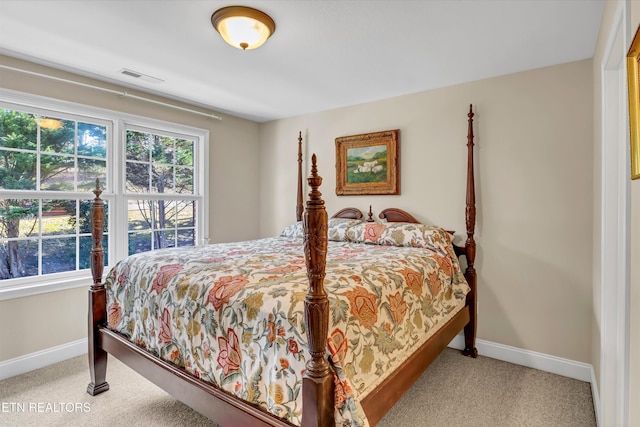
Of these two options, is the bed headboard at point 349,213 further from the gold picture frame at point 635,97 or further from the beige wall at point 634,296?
the gold picture frame at point 635,97

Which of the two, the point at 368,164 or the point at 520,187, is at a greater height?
the point at 368,164

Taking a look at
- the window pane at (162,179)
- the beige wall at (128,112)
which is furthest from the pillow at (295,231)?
the window pane at (162,179)

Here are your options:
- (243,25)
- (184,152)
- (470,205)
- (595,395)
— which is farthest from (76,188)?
(595,395)

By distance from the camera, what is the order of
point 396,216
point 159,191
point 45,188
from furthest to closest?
point 159,191
point 396,216
point 45,188

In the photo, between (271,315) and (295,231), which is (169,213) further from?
(271,315)

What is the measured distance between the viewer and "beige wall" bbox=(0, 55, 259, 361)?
8.41ft

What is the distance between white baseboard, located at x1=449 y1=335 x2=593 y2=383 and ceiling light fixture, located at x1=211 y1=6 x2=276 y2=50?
285 centimetres

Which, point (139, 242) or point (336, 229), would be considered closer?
point (336, 229)

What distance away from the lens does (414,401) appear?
7.28 feet

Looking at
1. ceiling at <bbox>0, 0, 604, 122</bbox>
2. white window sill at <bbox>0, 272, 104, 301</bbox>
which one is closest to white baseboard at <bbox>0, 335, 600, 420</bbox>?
white window sill at <bbox>0, 272, 104, 301</bbox>

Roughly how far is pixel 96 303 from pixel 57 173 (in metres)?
1.32

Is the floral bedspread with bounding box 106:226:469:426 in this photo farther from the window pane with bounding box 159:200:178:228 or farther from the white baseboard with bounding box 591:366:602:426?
the window pane with bounding box 159:200:178:228

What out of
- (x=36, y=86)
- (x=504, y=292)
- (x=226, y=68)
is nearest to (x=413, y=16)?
(x=226, y=68)

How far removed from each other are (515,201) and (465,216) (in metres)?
0.39
